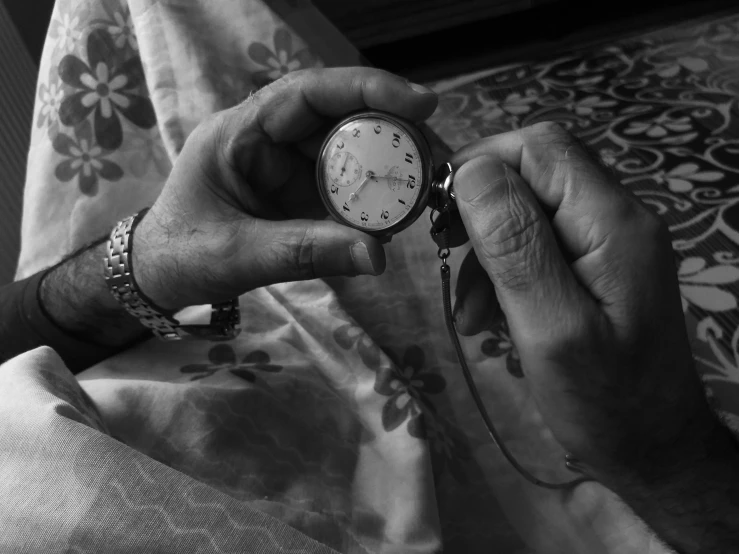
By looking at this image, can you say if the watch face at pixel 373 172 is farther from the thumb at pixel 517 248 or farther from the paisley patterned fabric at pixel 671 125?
the paisley patterned fabric at pixel 671 125

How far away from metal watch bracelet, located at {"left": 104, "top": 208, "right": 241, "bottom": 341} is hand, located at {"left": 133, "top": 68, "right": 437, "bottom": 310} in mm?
12

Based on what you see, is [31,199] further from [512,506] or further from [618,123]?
[618,123]

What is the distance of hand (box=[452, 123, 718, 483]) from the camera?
17.9 inches

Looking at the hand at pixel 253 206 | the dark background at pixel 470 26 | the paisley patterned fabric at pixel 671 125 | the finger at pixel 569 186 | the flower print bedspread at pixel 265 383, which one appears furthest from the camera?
the dark background at pixel 470 26

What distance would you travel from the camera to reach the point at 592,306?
46cm

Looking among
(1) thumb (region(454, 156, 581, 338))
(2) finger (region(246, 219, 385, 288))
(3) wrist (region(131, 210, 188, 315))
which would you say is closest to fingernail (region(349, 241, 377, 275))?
(2) finger (region(246, 219, 385, 288))

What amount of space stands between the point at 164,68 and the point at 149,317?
422mm

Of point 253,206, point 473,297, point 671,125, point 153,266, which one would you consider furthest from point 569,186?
Answer: point 671,125

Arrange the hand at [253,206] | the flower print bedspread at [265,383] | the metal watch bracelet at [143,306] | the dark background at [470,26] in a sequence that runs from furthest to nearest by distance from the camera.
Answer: the dark background at [470,26]
the metal watch bracelet at [143,306]
the hand at [253,206]
the flower print bedspread at [265,383]

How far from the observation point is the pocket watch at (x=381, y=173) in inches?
24.0

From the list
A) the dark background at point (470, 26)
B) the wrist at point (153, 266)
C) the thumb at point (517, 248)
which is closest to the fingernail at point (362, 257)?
the thumb at point (517, 248)

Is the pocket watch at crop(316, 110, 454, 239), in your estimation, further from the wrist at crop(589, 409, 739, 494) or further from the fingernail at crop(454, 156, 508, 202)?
the wrist at crop(589, 409, 739, 494)

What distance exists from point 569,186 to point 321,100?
0.90 feet

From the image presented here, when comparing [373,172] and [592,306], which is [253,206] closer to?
[373,172]
